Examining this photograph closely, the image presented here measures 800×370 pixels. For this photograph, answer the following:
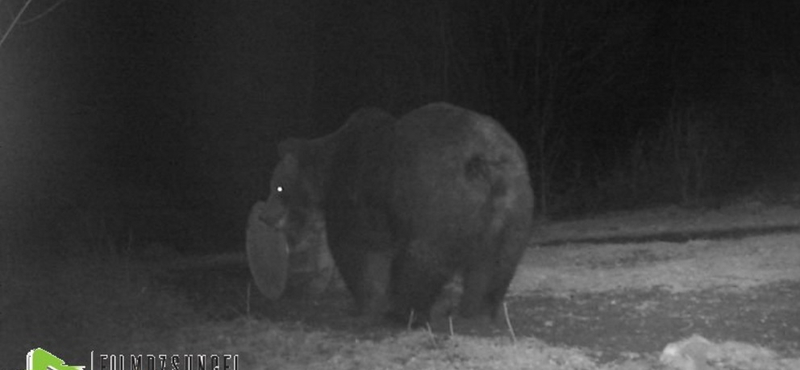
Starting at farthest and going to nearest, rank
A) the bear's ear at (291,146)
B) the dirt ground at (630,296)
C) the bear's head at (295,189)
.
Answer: the bear's ear at (291,146)
the bear's head at (295,189)
the dirt ground at (630,296)

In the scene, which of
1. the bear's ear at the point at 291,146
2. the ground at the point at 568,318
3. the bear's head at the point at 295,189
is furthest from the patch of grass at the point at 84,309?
the bear's ear at the point at 291,146

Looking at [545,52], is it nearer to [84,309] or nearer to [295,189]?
[295,189]

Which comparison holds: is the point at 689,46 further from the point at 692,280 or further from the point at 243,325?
the point at 243,325

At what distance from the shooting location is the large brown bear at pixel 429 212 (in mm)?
9711

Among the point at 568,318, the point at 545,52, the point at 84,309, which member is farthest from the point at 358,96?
the point at 568,318

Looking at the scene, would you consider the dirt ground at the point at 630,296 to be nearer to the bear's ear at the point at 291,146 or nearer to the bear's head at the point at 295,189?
the bear's head at the point at 295,189

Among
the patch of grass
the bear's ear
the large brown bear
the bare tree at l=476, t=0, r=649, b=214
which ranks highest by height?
the bare tree at l=476, t=0, r=649, b=214

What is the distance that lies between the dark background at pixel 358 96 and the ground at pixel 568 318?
3.64 m

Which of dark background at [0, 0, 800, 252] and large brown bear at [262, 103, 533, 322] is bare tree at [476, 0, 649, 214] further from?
large brown bear at [262, 103, 533, 322]

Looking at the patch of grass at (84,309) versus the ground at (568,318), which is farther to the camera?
the patch of grass at (84,309)

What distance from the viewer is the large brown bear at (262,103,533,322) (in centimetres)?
971

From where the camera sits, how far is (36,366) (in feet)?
27.9

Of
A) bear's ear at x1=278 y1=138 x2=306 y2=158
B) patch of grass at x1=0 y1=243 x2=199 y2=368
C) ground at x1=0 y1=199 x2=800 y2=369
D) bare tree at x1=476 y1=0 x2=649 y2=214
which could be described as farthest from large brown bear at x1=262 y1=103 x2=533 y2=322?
bare tree at x1=476 y1=0 x2=649 y2=214

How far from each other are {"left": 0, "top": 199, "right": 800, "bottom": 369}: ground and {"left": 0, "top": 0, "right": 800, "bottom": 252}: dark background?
3.64 m
